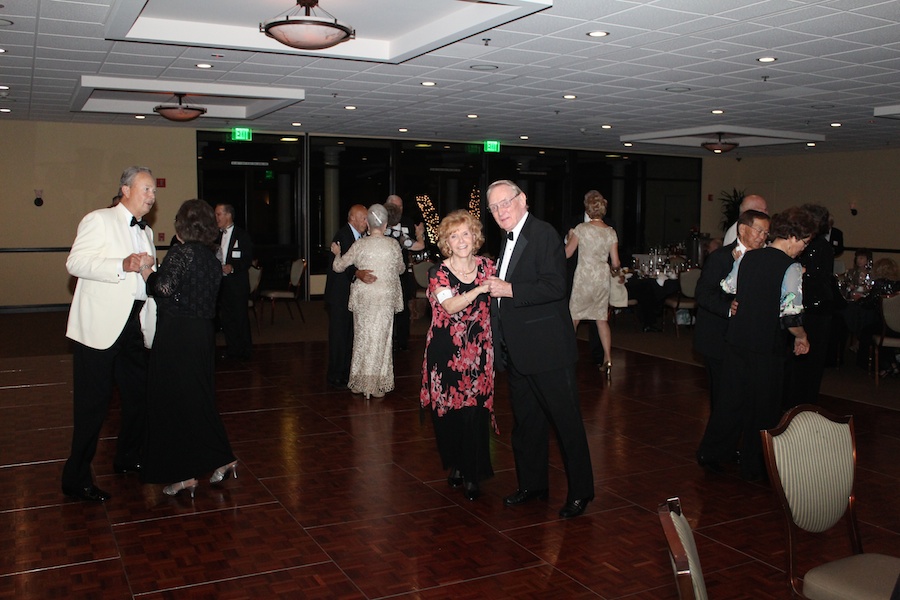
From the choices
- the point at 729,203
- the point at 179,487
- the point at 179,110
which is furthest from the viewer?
the point at 729,203

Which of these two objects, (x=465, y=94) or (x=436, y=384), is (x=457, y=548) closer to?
(x=436, y=384)

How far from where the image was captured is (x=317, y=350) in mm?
10062

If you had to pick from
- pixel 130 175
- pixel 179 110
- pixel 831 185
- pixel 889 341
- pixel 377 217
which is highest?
pixel 179 110

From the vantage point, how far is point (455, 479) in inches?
195

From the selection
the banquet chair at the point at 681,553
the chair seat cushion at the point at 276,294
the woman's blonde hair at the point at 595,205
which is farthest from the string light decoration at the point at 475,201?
the banquet chair at the point at 681,553

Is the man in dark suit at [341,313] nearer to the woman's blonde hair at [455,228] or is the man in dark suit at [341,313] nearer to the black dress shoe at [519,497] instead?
the woman's blonde hair at [455,228]

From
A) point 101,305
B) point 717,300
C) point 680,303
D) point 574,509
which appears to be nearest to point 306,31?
point 101,305

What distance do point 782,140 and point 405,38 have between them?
993 cm

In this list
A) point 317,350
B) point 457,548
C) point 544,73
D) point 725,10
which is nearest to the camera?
point 457,548

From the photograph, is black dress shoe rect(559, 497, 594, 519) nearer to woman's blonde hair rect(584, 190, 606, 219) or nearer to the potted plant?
woman's blonde hair rect(584, 190, 606, 219)

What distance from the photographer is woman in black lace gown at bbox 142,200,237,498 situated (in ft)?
14.7

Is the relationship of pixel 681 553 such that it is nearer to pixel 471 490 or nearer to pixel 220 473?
pixel 471 490

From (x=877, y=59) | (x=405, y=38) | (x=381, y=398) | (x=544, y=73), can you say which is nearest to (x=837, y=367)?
(x=877, y=59)

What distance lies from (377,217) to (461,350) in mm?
2654
